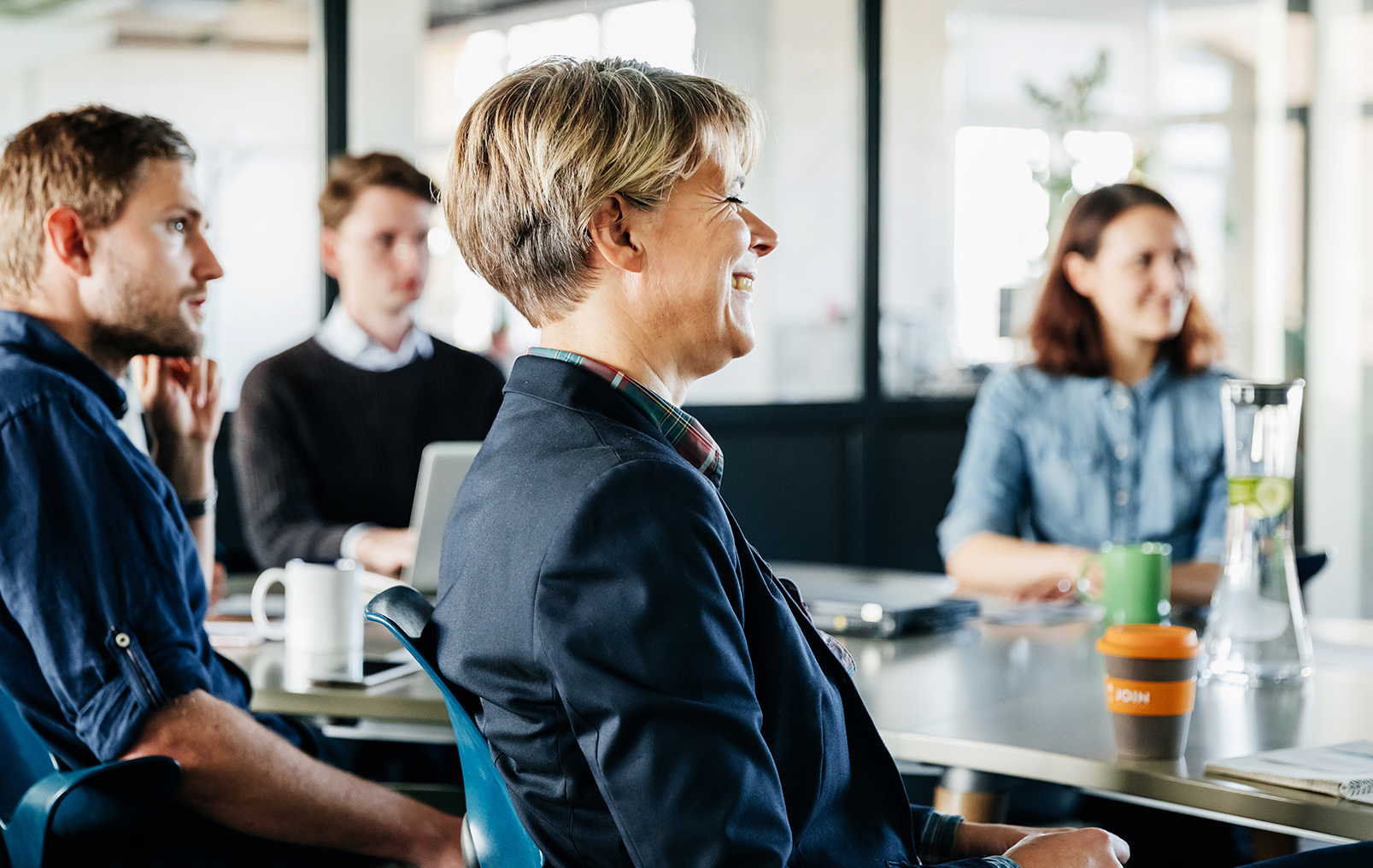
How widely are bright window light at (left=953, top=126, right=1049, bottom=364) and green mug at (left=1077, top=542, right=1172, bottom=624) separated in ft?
10.2

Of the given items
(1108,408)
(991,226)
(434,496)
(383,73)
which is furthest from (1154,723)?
(991,226)

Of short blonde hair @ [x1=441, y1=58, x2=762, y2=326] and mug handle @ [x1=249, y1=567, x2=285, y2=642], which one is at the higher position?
short blonde hair @ [x1=441, y1=58, x2=762, y2=326]

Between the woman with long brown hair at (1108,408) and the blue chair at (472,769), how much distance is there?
160cm

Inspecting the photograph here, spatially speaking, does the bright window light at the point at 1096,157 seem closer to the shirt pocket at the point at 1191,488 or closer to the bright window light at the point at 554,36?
the bright window light at the point at 554,36

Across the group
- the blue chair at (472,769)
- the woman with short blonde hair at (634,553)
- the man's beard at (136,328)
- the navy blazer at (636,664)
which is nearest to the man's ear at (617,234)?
the woman with short blonde hair at (634,553)

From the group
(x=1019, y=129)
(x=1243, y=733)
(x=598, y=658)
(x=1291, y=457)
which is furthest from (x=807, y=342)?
(x=598, y=658)

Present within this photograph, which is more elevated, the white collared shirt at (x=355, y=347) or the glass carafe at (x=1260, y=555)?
the white collared shirt at (x=355, y=347)

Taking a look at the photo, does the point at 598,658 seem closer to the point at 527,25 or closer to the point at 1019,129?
the point at 527,25

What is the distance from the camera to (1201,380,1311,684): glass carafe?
167 cm

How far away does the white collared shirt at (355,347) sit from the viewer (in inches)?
117

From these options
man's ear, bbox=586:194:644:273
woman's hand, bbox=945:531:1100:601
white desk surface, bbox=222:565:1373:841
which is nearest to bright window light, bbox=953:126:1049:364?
woman's hand, bbox=945:531:1100:601

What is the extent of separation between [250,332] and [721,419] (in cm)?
155

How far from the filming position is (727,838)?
93 cm

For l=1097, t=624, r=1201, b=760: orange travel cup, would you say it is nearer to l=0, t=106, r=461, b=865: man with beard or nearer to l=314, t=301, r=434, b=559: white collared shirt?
l=0, t=106, r=461, b=865: man with beard
